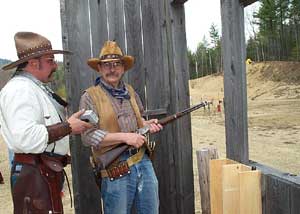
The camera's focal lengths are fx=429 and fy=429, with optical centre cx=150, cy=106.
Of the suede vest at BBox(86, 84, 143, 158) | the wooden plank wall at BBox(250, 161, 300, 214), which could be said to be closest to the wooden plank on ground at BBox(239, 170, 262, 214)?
the wooden plank wall at BBox(250, 161, 300, 214)

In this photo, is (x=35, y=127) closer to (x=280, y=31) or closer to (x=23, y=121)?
(x=23, y=121)

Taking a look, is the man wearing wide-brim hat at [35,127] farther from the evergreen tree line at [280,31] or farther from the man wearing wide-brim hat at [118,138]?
the evergreen tree line at [280,31]

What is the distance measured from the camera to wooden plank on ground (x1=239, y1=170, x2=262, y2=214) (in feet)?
8.26

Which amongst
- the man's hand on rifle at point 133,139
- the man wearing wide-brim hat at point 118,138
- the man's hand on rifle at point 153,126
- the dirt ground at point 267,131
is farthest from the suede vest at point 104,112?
the dirt ground at point 267,131

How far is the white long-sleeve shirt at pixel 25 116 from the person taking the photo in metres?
2.30

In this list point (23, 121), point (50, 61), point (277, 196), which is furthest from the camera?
point (50, 61)

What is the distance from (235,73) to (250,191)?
0.72 m

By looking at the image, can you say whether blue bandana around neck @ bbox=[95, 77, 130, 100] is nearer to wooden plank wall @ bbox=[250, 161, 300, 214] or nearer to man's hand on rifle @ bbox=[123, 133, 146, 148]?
man's hand on rifle @ bbox=[123, 133, 146, 148]

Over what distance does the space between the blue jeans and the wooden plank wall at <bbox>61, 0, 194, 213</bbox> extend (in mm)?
736

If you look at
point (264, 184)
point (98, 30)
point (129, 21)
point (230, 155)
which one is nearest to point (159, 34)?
point (129, 21)

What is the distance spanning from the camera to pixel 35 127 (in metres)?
2.31

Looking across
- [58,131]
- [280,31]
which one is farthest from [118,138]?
[280,31]

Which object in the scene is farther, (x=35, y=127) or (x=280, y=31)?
(x=280, y=31)

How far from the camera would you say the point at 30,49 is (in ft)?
8.45
